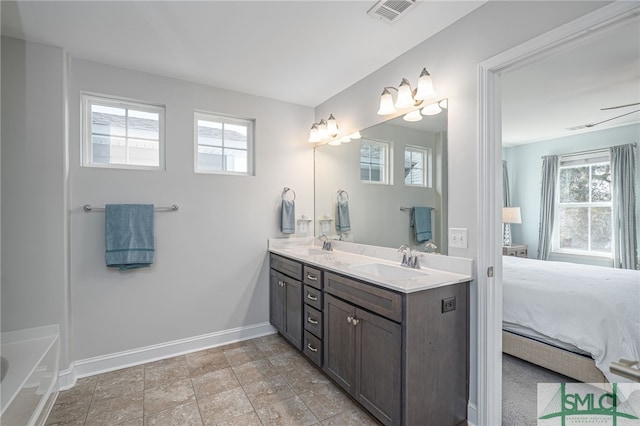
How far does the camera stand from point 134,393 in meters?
2.14

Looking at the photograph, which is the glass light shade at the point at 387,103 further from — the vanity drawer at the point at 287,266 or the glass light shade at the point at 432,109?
the vanity drawer at the point at 287,266

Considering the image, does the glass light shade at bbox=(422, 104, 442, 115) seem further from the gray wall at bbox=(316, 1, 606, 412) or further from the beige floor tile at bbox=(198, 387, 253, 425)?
the beige floor tile at bbox=(198, 387, 253, 425)

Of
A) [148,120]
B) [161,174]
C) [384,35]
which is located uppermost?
[384,35]

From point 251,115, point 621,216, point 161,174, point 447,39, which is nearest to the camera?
point 447,39

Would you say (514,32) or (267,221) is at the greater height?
(514,32)

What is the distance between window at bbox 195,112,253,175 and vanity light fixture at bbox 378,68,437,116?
151 cm

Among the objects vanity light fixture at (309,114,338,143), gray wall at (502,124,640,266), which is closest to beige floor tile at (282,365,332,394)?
vanity light fixture at (309,114,338,143)

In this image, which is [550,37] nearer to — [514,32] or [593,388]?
[514,32]

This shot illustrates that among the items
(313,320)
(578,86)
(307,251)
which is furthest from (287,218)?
(578,86)

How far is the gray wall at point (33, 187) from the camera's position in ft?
6.72

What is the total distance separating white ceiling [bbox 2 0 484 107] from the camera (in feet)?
5.89

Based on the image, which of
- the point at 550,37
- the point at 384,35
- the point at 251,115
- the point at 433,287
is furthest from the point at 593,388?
the point at 251,115

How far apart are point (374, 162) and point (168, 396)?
2393 mm

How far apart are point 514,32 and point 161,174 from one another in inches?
107
